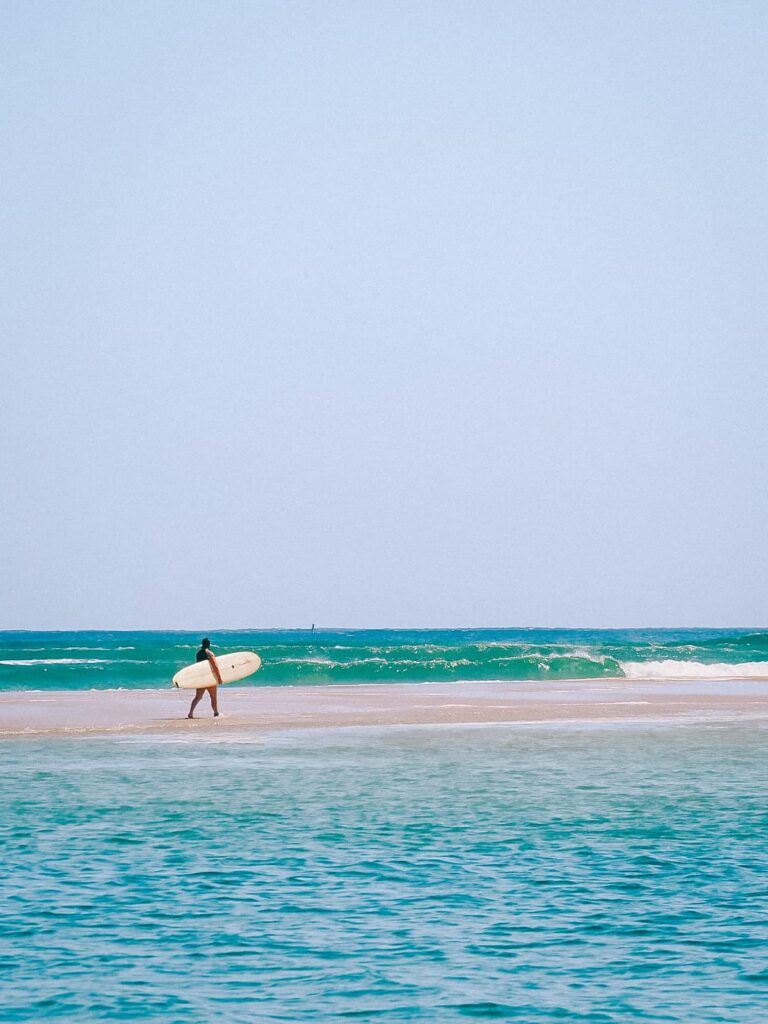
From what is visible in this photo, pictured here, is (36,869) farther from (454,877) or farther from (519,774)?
(519,774)

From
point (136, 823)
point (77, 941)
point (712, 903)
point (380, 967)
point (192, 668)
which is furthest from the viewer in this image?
point (192, 668)

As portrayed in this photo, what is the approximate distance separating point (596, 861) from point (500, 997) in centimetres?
500

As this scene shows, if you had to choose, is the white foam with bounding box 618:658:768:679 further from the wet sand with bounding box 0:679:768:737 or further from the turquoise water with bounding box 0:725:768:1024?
the turquoise water with bounding box 0:725:768:1024

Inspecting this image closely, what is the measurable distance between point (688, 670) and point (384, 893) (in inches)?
2470

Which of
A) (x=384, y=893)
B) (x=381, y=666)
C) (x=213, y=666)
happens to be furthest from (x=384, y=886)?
(x=381, y=666)

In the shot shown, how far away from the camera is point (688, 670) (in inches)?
2847

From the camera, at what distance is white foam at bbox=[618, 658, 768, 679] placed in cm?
6731

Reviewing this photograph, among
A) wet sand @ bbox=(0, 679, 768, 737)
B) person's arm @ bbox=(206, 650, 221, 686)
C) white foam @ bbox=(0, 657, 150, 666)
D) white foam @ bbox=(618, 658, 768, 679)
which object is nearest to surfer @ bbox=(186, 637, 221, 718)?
person's arm @ bbox=(206, 650, 221, 686)

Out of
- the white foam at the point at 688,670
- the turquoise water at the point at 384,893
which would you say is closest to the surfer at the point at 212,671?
the turquoise water at the point at 384,893

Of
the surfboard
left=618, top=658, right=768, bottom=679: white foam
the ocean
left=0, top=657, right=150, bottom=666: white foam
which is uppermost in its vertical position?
the surfboard

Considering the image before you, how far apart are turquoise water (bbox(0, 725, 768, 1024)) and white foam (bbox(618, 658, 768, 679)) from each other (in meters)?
46.3

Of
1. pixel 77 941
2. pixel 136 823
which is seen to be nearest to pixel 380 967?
pixel 77 941

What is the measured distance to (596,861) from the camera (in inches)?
541

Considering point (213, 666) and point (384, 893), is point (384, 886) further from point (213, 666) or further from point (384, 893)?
point (213, 666)
